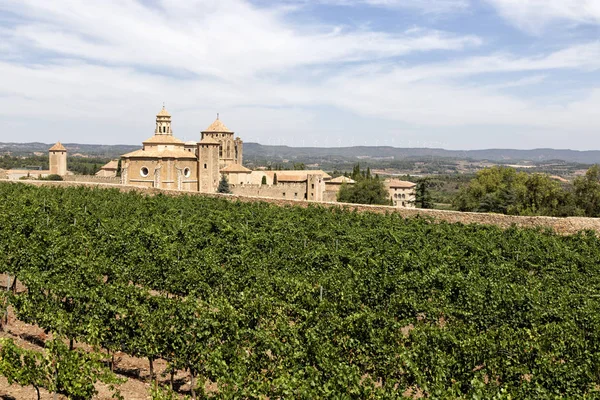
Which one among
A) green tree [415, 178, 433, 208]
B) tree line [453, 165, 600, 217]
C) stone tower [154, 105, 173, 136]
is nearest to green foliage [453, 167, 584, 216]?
tree line [453, 165, 600, 217]

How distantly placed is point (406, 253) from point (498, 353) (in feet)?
22.4

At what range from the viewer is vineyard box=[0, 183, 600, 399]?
829cm

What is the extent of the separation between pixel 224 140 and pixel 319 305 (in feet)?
173

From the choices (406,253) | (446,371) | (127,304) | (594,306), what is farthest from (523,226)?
(127,304)

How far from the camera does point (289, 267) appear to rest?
49.3 feet

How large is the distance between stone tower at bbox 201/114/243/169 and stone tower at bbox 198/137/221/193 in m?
13.6

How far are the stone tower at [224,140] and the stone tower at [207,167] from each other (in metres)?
13.6

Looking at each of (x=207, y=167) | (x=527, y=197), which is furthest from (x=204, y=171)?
(x=527, y=197)

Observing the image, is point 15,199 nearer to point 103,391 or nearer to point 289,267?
point 289,267

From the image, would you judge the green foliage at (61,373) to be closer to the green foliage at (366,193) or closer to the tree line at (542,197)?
the tree line at (542,197)

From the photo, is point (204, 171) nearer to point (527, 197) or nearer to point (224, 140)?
point (224, 140)

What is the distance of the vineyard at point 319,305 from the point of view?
27.2ft

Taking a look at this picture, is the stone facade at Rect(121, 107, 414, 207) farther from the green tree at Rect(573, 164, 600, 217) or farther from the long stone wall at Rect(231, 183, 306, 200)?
the green tree at Rect(573, 164, 600, 217)

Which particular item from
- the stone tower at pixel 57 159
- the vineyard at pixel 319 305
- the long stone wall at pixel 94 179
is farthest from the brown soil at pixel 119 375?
the stone tower at pixel 57 159
